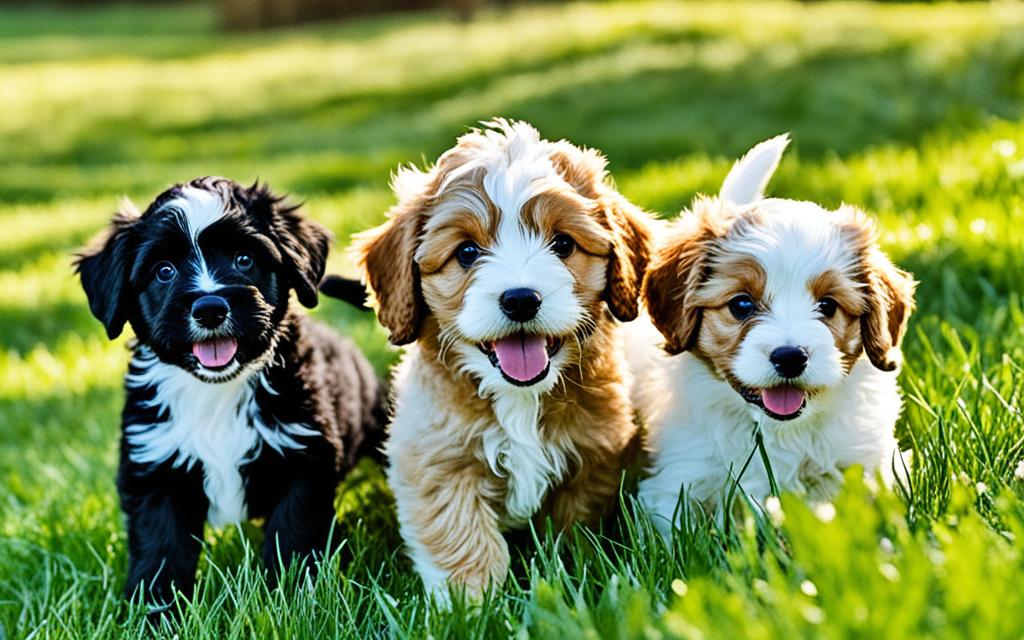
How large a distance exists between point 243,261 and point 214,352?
1.12 feet

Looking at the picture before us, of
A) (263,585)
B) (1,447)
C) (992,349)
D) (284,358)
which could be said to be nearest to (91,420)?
(1,447)

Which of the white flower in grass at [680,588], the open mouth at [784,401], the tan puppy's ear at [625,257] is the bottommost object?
the white flower in grass at [680,588]

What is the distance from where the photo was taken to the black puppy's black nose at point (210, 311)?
3533 millimetres

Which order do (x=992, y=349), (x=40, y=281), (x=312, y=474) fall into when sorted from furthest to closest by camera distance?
(x=40, y=281)
(x=992, y=349)
(x=312, y=474)

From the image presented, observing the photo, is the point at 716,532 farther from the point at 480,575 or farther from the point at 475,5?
the point at 475,5

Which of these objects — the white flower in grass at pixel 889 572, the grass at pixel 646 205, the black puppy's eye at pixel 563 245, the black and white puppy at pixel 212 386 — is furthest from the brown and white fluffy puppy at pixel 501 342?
the white flower in grass at pixel 889 572

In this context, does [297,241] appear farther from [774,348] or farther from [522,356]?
[774,348]

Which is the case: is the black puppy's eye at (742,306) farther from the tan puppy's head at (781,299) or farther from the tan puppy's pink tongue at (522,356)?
the tan puppy's pink tongue at (522,356)

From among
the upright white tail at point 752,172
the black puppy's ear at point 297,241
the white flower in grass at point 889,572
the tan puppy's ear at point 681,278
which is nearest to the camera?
the white flower in grass at point 889,572

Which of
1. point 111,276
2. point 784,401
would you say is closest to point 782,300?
point 784,401

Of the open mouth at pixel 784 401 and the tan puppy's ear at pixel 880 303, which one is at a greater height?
the tan puppy's ear at pixel 880 303

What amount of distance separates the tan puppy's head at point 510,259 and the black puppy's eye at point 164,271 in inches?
25.2

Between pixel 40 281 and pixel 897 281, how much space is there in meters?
6.91

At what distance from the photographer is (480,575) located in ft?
11.8
